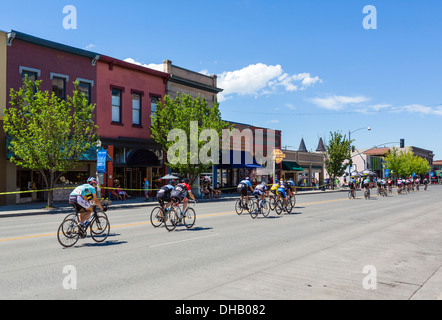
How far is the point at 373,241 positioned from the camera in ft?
35.4

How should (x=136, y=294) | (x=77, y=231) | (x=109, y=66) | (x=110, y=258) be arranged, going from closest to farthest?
(x=136, y=294) → (x=110, y=258) → (x=77, y=231) → (x=109, y=66)

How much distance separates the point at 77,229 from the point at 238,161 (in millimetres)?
33254

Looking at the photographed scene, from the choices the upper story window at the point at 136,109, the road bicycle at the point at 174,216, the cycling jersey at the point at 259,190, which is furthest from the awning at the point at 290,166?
the road bicycle at the point at 174,216

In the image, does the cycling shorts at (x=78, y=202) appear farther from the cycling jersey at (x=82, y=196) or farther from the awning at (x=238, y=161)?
the awning at (x=238, y=161)

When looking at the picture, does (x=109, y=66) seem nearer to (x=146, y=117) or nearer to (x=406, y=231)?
(x=146, y=117)

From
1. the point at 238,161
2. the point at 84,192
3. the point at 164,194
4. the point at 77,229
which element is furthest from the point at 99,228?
the point at 238,161

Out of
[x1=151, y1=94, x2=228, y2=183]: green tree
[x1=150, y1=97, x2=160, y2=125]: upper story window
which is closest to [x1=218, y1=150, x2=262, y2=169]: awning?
[x1=151, y1=94, x2=228, y2=183]: green tree

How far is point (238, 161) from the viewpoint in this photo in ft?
141

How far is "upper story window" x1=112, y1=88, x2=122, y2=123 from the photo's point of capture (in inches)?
1211

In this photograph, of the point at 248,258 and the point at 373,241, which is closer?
the point at 248,258

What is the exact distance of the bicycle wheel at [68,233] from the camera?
1002cm

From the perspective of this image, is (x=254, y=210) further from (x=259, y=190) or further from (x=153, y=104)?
(x=153, y=104)

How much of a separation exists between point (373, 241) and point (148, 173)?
24.9 m
